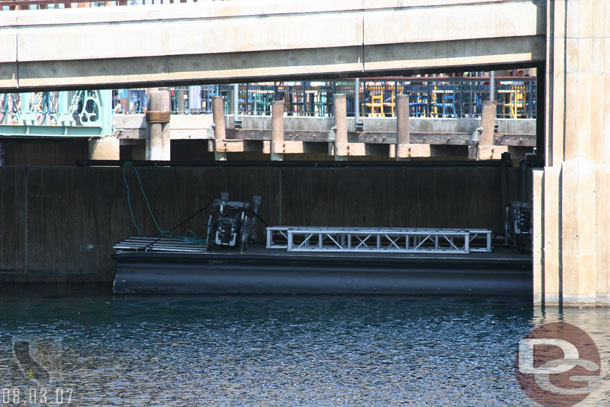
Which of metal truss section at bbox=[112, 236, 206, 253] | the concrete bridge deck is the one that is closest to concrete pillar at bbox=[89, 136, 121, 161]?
the concrete bridge deck

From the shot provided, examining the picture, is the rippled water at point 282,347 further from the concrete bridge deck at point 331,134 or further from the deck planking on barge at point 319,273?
the concrete bridge deck at point 331,134

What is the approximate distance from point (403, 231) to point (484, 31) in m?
5.94

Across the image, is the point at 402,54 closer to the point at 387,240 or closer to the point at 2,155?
the point at 387,240

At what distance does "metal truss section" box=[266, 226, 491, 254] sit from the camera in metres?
25.4

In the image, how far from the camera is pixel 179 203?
93.7ft

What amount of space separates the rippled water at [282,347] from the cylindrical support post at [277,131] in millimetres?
17047

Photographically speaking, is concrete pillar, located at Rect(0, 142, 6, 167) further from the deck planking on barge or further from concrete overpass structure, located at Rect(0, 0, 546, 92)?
concrete overpass structure, located at Rect(0, 0, 546, 92)

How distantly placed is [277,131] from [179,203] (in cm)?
1384

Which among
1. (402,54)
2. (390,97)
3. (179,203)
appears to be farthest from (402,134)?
(402,54)

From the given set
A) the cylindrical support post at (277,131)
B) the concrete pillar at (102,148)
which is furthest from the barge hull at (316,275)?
the concrete pillar at (102,148)

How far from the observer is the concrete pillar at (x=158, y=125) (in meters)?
40.0

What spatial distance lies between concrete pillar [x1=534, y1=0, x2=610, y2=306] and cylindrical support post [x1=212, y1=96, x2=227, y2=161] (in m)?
22.8

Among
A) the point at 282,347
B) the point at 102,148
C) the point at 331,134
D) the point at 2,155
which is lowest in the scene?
the point at 282,347

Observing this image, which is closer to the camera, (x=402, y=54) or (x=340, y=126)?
(x=402, y=54)
